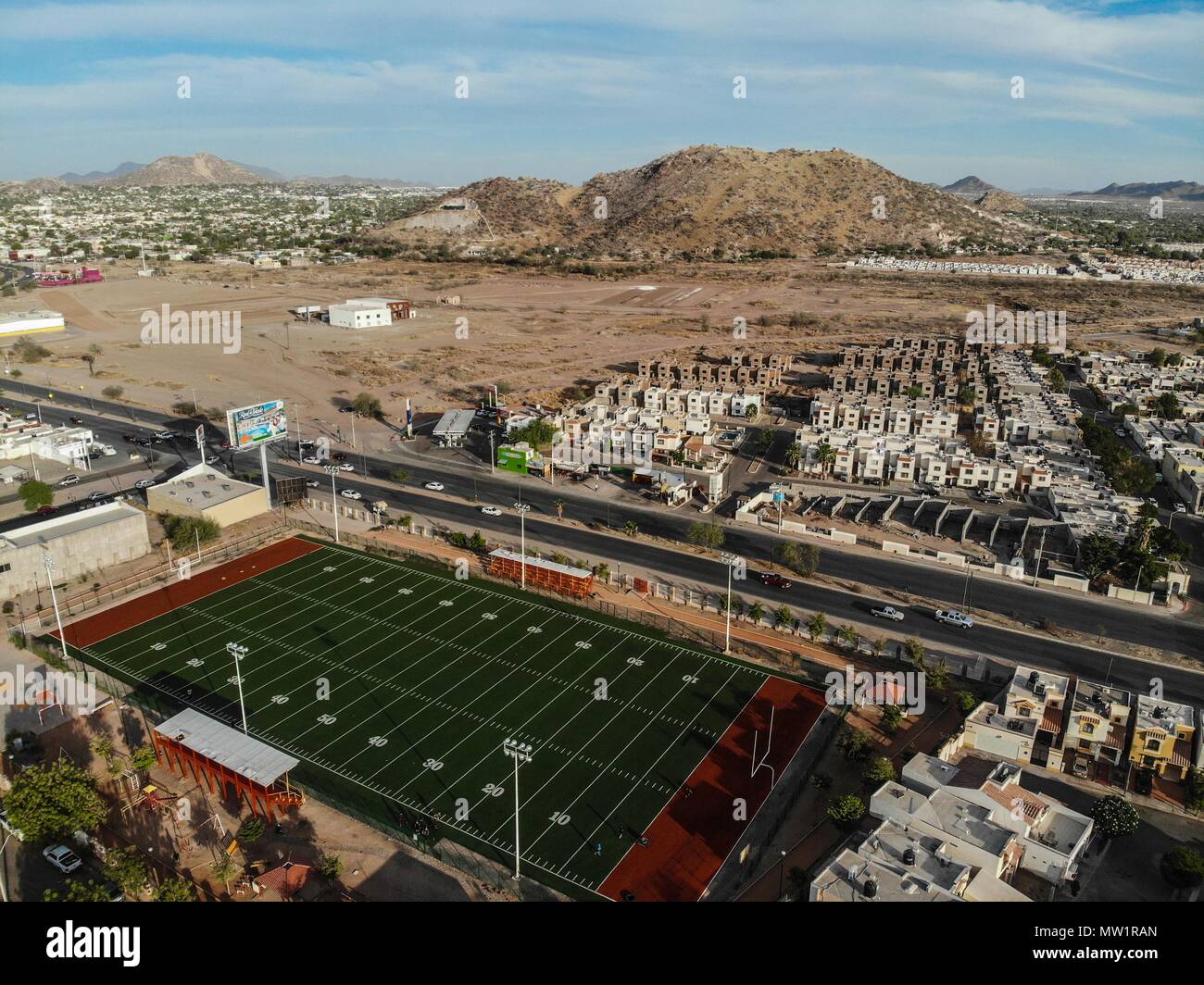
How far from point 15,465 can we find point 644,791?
53.4m

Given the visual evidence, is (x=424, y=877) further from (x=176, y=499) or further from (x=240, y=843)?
(x=176, y=499)

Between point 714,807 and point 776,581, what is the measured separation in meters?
18.7

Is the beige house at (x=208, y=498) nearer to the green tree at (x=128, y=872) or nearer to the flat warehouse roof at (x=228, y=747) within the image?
the flat warehouse roof at (x=228, y=747)

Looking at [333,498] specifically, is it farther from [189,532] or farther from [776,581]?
[776,581]

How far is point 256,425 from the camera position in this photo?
53469 millimetres

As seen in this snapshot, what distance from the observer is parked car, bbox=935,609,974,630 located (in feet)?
138

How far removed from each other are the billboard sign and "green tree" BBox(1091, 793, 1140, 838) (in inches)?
1875

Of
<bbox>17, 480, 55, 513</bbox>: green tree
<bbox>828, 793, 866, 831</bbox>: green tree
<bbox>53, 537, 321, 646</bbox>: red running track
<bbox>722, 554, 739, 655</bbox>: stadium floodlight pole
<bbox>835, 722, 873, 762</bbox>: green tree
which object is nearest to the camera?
<bbox>828, 793, 866, 831</bbox>: green tree

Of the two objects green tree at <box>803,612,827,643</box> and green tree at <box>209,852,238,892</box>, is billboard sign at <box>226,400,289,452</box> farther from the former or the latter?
green tree at <box>803,612,827,643</box>

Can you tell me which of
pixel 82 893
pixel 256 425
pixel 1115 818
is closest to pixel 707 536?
pixel 1115 818

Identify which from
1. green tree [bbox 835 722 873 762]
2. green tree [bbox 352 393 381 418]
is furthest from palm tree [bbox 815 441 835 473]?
green tree [bbox 352 393 381 418]
